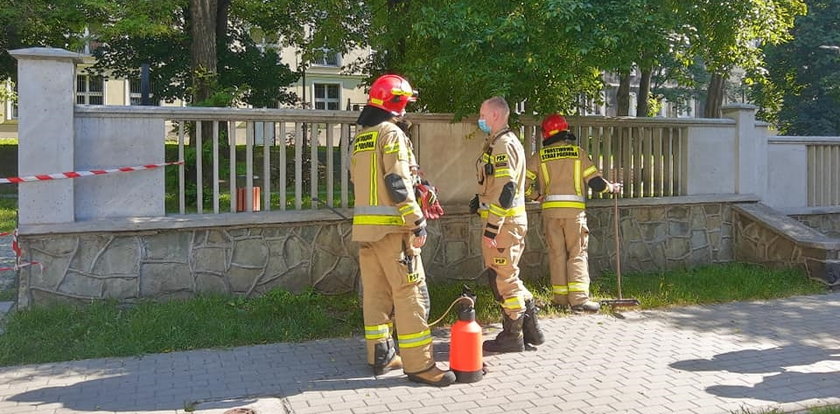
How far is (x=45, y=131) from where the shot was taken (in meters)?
6.58

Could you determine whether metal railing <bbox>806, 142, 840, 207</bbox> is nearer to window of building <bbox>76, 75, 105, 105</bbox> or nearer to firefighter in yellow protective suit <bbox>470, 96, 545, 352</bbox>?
firefighter in yellow protective suit <bbox>470, 96, 545, 352</bbox>

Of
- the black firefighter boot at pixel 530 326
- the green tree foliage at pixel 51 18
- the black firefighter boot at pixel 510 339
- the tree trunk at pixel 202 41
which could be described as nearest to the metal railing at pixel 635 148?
the black firefighter boot at pixel 530 326

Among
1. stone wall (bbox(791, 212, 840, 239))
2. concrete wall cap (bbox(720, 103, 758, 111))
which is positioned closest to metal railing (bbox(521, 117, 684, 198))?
concrete wall cap (bbox(720, 103, 758, 111))

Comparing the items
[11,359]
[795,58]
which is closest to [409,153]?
[11,359]

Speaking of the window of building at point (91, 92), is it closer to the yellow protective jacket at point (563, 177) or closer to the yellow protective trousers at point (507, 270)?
the yellow protective jacket at point (563, 177)

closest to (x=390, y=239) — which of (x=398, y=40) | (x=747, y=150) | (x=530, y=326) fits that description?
(x=530, y=326)

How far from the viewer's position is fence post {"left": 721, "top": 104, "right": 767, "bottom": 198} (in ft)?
32.5

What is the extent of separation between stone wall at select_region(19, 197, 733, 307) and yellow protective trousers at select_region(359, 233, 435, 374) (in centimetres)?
214

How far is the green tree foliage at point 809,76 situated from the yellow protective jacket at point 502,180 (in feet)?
50.5

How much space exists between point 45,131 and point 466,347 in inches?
166

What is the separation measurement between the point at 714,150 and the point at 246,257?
6298mm

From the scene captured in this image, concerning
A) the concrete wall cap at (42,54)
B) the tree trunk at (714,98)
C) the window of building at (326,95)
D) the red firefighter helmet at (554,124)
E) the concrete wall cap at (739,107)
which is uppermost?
the window of building at (326,95)

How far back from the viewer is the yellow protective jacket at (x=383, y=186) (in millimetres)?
5230

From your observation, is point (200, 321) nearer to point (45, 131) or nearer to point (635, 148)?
point (45, 131)
